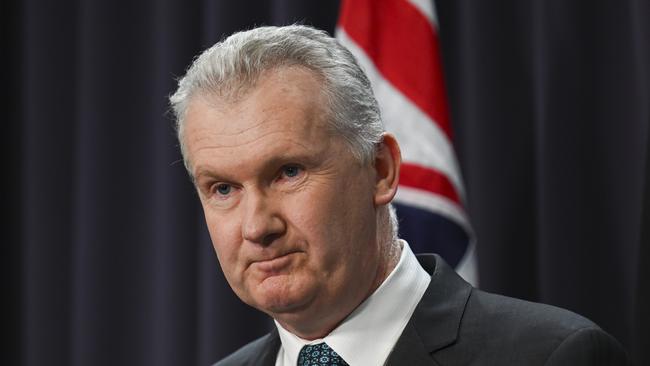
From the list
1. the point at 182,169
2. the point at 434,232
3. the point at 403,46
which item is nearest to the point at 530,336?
the point at 434,232

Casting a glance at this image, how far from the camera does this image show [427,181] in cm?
257

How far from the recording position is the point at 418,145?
2588mm

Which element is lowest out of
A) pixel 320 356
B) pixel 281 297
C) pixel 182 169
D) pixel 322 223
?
pixel 182 169

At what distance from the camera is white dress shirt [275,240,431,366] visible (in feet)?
5.94

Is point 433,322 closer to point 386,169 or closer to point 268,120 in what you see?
point 386,169

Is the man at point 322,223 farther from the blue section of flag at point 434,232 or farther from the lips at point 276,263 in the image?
the blue section of flag at point 434,232

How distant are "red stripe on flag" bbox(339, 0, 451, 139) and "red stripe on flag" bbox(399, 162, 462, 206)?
0.11 m

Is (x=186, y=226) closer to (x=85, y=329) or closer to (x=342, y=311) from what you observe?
(x=85, y=329)

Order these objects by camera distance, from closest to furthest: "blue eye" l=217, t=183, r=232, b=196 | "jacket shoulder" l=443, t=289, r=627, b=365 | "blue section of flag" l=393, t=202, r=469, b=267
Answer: "jacket shoulder" l=443, t=289, r=627, b=365, "blue eye" l=217, t=183, r=232, b=196, "blue section of flag" l=393, t=202, r=469, b=267

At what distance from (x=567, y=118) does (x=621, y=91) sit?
0.14 meters

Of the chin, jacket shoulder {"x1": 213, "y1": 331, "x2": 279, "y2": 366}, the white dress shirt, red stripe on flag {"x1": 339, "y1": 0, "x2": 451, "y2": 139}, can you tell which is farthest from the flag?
the chin

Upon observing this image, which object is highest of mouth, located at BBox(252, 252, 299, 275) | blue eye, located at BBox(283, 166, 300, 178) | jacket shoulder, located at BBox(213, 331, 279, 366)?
blue eye, located at BBox(283, 166, 300, 178)

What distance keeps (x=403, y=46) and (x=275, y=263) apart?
1.11 metres

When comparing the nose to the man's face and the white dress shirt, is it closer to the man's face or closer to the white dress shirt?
the man's face
